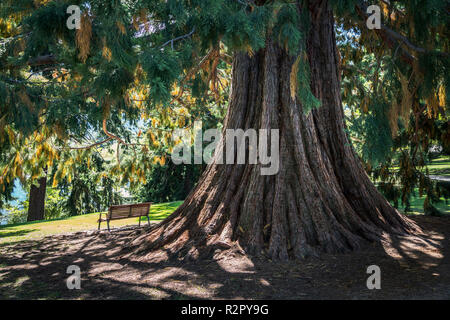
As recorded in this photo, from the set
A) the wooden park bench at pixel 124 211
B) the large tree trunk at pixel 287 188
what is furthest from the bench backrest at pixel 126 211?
the large tree trunk at pixel 287 188

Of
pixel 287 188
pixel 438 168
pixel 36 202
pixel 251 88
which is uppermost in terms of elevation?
pixel 251 88

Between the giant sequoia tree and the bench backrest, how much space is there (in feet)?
7.76

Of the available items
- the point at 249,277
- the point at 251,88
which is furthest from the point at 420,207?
the point at 249,277

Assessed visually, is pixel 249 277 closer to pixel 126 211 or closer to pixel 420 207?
pixel 126 211

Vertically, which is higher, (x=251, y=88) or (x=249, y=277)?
(x=251, y=88)

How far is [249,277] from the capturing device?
184 inches

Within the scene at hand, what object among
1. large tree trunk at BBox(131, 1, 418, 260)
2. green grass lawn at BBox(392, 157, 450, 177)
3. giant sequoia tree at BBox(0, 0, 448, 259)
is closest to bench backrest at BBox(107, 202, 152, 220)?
giant sequoia tree at BBox(0, 0, 448, 259)

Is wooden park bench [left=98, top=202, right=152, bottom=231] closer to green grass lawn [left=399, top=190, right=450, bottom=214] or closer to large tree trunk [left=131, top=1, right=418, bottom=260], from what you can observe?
large tree trunk [left=131, top=1, right=418, bottom=260]

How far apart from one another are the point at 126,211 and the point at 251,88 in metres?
4.52

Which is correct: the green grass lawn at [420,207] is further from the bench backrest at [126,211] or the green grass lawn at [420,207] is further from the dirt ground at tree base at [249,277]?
the bench backrest at [126,211]

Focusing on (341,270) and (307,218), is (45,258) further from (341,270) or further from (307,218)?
(341,270)

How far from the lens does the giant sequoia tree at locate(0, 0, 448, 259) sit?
158 inches

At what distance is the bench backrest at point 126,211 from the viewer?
883cm
